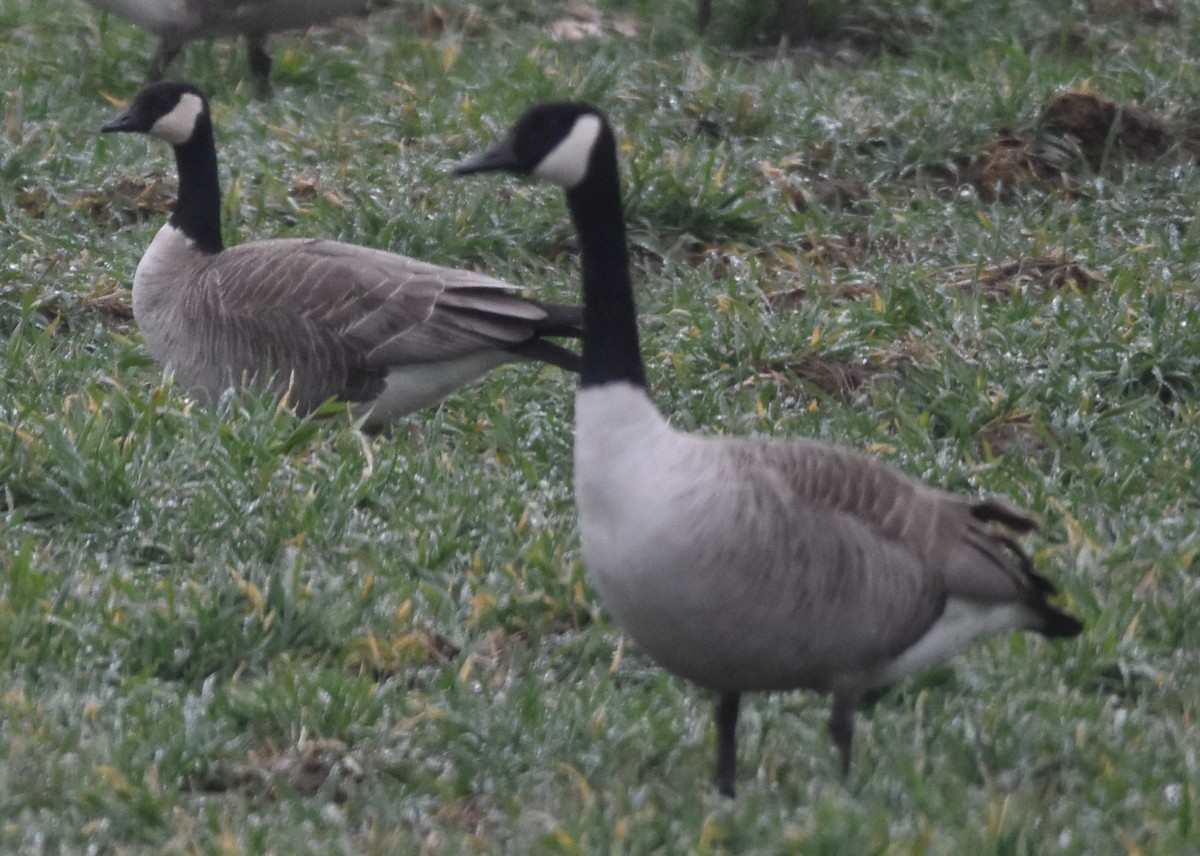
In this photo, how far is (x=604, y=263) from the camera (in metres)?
3.46

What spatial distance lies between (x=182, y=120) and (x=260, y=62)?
2772mm

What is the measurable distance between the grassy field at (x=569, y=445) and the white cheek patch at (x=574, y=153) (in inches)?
45.4

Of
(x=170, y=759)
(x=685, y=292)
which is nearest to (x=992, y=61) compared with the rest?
(x=685, y=292)

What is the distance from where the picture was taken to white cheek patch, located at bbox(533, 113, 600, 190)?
340 centimetres

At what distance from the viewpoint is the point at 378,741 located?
3.81 metres

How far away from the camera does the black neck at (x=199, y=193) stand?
6.21m

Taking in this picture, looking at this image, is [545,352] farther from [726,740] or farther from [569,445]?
[726,740]

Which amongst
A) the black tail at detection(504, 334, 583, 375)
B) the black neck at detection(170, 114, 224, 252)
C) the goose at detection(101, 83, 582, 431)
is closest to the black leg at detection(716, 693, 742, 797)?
the black tail at detection(504, 334, 583, 375)

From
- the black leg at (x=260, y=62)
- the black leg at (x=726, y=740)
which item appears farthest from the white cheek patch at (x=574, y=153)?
the black leg at (x=260, y=62)

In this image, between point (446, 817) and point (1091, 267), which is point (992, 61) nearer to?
point (1091, 267)

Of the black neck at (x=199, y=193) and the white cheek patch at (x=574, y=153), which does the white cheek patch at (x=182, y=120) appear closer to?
the black neck at (x=199, y=193)

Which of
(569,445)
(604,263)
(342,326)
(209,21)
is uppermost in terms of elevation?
(604,263)

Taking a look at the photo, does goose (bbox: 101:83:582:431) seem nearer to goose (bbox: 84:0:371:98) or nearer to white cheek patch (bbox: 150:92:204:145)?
white cheek patch (bbox: 150:92:204:145)

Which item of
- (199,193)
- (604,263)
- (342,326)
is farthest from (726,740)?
(199,193)
